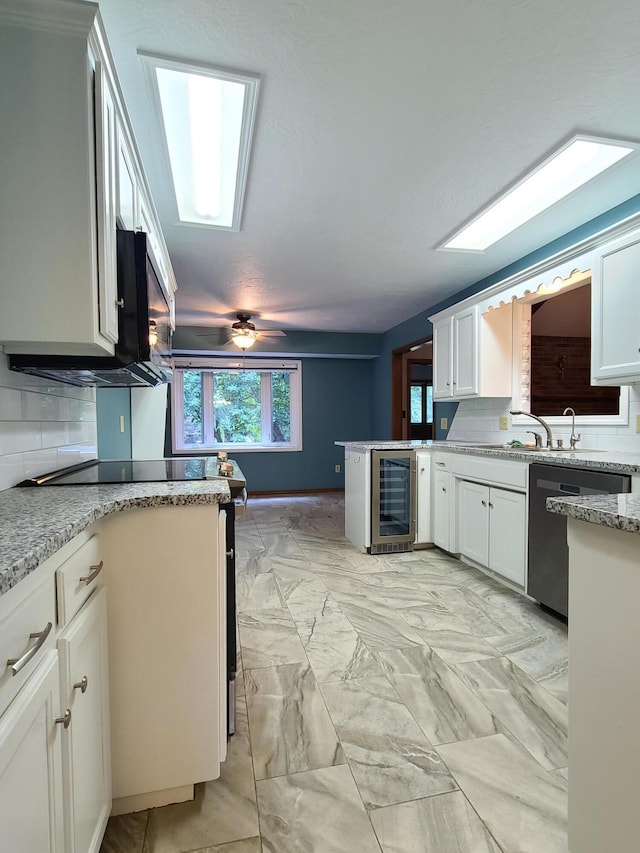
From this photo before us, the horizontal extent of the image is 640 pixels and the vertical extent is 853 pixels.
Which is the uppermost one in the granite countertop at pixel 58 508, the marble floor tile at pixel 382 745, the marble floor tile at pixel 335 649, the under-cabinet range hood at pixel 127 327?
the under-cabinet range hood at pixel 127 327

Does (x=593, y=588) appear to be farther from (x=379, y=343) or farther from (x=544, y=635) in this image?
(x=379, y=343)

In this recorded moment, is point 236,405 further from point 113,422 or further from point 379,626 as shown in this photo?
point 379,626

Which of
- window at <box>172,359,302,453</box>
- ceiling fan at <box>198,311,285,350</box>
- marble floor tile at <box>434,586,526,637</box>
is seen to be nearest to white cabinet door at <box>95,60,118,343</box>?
marble floor tile at <box>434,586,526,637</box>

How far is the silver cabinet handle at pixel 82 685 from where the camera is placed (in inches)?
34.8

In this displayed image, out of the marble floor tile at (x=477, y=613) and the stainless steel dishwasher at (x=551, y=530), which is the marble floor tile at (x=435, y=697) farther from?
the stainless steel dishwasher at (x=551, y=530)

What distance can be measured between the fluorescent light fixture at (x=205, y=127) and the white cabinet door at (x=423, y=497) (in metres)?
2.27

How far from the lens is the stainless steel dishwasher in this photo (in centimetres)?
210

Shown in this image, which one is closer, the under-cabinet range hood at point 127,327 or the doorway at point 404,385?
the under-cabinet range hood at point 127,327

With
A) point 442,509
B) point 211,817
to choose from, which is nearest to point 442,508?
point 442,509

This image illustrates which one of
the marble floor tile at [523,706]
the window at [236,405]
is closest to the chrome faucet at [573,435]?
the marble floor tile at [523,706]

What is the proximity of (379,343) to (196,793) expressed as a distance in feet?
18.1

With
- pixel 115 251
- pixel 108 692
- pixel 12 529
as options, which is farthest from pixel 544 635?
pixel 115 251

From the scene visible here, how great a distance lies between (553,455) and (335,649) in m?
1.52

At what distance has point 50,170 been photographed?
115cm
